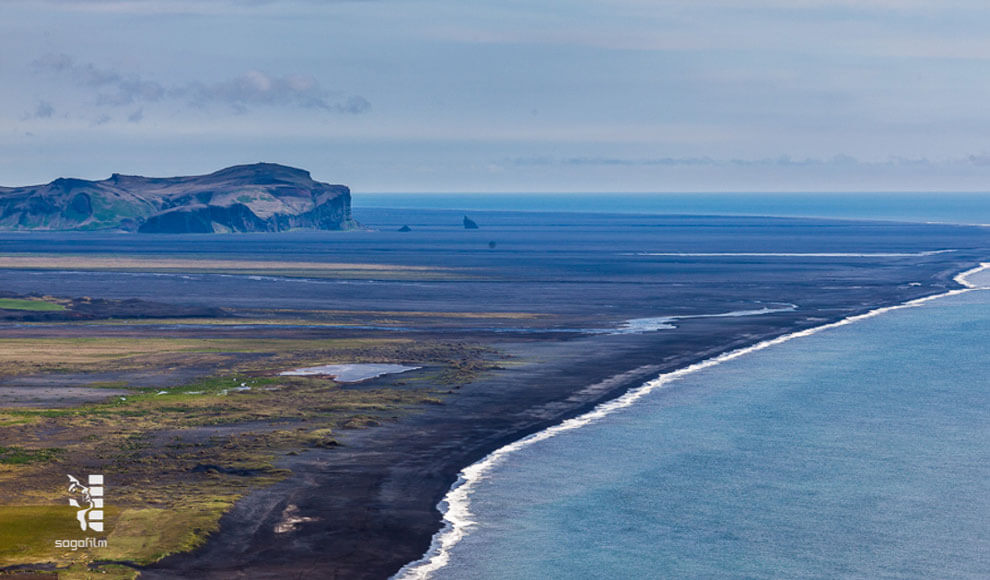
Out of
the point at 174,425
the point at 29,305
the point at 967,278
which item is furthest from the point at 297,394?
the point at 967,278

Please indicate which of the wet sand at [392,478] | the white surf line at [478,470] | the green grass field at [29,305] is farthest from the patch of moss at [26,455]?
the green grass field at [29,305]

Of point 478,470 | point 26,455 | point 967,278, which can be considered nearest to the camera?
point 26,455

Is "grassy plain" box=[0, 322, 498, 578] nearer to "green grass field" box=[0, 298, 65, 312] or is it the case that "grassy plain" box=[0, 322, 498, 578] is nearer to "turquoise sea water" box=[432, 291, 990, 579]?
"turquoise sea water" box=[432, 291, 990, 579]

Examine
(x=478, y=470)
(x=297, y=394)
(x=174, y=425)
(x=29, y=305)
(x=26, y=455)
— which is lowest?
(x=29, y=305)

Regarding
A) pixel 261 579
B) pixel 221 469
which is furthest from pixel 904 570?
pixel 221 469

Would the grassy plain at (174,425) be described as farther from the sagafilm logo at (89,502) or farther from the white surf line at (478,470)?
the white surf line at (478,470)

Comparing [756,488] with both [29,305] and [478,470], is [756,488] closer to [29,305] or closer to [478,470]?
[478,470]
